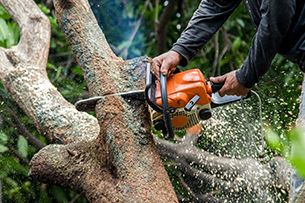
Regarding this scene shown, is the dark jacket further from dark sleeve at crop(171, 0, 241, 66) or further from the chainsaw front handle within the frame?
the chainsaw front handle

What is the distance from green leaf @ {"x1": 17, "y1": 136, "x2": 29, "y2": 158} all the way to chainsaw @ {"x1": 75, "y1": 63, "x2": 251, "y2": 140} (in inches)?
52.8

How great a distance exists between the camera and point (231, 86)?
142 centimetres

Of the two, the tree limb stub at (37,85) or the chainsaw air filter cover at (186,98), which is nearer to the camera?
the chainsaw air filter cover at (186,98)

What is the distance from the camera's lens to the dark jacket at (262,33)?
1.16 m

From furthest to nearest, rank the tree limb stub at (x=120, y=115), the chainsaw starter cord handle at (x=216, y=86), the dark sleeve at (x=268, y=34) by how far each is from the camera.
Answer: the chainsaw starter cord handle at (x=216, y=86)
the tree limb stub at (x=120, y=115)
the dark sleeve at (x=268, y=34)

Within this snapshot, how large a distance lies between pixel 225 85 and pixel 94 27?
2.77 feet

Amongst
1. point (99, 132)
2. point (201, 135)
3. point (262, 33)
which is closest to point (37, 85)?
point (99, 132)

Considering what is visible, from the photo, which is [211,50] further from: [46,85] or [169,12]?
[46,85]

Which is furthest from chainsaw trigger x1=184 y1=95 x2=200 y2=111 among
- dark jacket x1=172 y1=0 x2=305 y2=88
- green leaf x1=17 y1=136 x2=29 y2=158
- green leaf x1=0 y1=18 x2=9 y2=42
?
green leaf x1=0 y1=18 x2=9 y2=42

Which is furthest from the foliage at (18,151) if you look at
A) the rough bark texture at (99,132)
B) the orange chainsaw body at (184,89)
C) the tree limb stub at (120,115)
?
the orange chainsaw body at (184,89)

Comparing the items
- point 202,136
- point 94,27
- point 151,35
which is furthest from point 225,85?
point 151,35

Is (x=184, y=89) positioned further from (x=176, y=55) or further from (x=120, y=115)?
(x=120, y=115)

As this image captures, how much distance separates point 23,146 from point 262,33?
219 centimetres

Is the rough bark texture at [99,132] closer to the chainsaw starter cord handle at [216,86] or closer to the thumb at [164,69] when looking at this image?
the thumb at [164,69]
